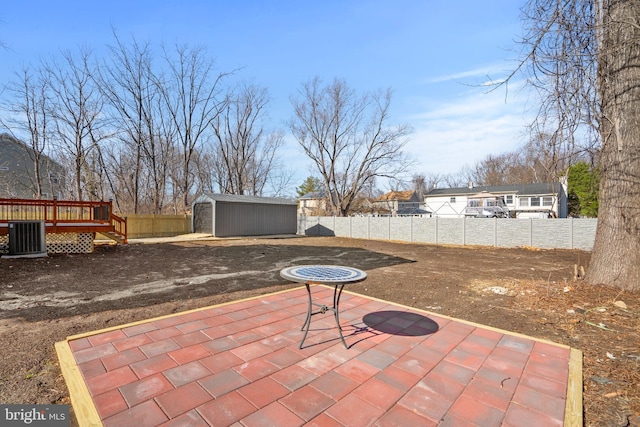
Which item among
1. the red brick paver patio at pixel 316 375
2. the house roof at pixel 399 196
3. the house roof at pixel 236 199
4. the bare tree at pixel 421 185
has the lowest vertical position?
the red brick paver patio at pixel 316 375

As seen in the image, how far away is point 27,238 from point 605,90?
12818mm

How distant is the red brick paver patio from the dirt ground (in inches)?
8.7

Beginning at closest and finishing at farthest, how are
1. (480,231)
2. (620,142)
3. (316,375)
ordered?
(316,375), (620,142), (480,231)

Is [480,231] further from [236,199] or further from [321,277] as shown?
[321,277]

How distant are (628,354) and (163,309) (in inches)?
197

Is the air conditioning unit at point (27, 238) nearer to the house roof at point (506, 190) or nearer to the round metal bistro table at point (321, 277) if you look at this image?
the round metal bistro table at point (321, 277)

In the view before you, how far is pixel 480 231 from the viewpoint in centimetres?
1394

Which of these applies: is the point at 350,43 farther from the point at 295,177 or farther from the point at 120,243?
the point at 295,177

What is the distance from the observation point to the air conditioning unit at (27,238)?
25.2 feet

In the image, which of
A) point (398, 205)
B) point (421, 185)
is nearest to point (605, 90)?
point (398, 205)

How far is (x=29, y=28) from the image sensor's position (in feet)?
28.8

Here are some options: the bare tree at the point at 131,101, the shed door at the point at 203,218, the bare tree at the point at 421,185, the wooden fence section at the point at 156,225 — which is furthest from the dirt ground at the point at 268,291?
the bare tree at the point at 421,185

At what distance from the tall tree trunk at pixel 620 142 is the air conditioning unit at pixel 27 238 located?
12482 mm

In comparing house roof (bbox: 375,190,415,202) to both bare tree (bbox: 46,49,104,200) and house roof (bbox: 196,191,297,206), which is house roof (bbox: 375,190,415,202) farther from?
bare tree (bbox: 46,49,104,200)
